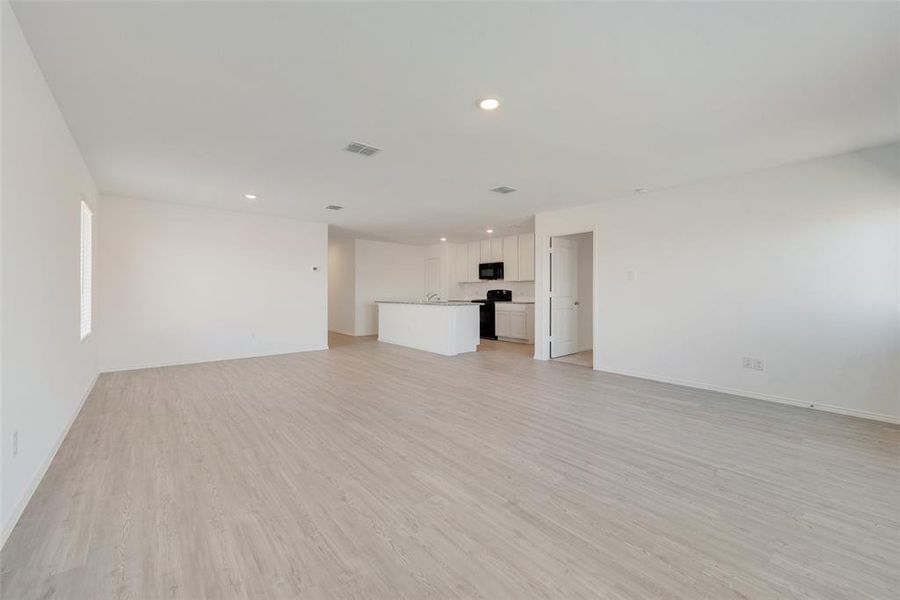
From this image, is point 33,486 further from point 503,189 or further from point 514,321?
point 514,321

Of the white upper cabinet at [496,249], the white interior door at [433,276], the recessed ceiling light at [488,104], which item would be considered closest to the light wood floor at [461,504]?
the recessed ceiling light at [488,104]

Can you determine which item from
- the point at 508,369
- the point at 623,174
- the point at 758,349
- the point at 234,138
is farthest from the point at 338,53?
the point at 758,349

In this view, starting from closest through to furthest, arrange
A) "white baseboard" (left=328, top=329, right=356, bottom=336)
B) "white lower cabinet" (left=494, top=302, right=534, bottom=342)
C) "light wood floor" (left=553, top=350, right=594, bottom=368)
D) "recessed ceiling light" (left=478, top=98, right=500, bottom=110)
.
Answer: "recessed ceiling light" (left=478, top=98, right=500, bottom=110)
"light wood floor" (left=553, top=350, right=594, bottom=368)
"white lower cabinet" (left=494, top=302, right=534, bottom=342)
"white baseboard" (left=328, top=329, right=356, bottom=336)

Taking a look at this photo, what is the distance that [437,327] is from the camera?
6.77 metres

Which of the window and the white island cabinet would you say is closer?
the window

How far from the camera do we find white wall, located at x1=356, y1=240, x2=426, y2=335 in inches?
356

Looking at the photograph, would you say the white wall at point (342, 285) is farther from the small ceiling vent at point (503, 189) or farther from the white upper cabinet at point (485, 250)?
the small ceiling vent at point (503, 189)

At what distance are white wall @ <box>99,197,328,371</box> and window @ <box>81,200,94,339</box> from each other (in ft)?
2.42

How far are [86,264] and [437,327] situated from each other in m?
4.84

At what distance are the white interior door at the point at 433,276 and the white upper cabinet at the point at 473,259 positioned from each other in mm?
904

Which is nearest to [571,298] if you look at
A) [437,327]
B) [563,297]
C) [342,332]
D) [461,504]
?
[563,297]

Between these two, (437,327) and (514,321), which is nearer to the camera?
(437,327)

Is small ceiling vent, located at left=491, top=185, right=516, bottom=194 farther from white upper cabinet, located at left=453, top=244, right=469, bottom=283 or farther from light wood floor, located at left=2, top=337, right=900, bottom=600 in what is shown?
white upper cabinet, located at left=453, top=244, right=469, bottom=283

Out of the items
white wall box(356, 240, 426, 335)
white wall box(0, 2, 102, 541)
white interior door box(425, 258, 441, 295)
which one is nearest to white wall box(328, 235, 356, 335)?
white wall box(356, 240, 426, 335)
